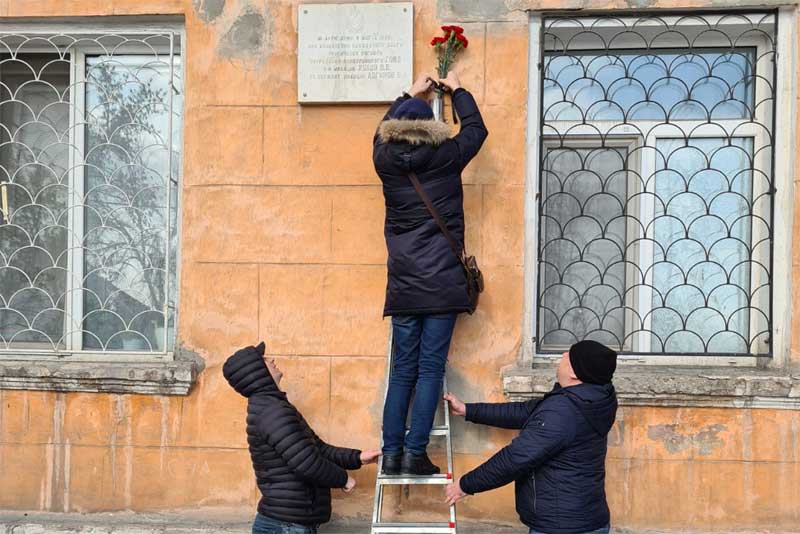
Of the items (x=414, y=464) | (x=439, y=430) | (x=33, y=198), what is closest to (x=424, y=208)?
(x=439, y=430)

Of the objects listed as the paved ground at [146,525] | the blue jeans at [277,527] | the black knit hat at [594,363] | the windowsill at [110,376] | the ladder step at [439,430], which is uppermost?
the black knit hat at [594,363]

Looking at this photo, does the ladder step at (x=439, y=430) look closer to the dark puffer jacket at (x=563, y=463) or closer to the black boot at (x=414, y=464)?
the black boot at (x=414, y=464)

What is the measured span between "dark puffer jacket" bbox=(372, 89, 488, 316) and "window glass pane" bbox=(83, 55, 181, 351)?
1.51m

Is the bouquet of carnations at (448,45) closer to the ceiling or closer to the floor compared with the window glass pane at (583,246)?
closer to the ceiling

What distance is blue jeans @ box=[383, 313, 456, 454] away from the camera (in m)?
3.39

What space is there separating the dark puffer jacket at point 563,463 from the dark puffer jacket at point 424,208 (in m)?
0.67

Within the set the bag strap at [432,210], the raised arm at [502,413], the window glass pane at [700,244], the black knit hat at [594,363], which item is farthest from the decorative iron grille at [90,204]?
the window glass pane at [700,244]

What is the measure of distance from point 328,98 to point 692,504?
279 centimetres

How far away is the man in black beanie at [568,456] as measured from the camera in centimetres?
304

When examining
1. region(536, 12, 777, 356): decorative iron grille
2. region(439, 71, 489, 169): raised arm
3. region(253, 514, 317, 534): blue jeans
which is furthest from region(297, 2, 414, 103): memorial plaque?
region(253, 514, 317, 534): blue jeans

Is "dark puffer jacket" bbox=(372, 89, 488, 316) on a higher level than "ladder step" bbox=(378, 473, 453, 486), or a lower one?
higher

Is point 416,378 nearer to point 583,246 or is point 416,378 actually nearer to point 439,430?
point 439,430

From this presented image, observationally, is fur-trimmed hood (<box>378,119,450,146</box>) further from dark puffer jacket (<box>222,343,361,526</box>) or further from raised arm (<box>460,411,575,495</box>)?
raised arm (<box>460,411,575,495</box>)

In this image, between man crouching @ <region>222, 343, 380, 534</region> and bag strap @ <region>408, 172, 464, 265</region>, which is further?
bag strap @ <region>408, 172, 464, 265</region>
